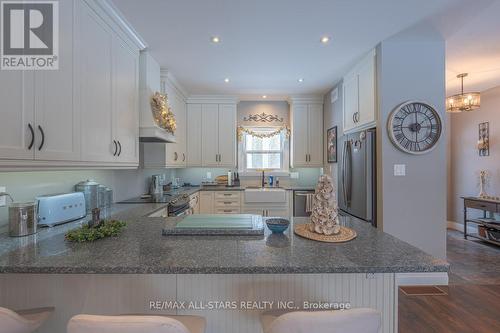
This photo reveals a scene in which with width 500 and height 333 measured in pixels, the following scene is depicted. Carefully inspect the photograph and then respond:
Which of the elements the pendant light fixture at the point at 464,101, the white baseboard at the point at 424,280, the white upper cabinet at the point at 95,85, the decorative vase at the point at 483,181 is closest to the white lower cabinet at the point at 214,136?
the white upper cabinet at the point at 95,85

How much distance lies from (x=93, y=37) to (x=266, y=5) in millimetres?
1283

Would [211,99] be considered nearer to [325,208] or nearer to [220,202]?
[220,202]

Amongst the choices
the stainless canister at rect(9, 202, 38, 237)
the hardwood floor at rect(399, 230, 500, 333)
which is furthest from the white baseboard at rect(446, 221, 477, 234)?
the stainless canister at rect(9, 202, 38, 237)

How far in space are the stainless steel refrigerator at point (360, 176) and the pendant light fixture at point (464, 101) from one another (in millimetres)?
1846

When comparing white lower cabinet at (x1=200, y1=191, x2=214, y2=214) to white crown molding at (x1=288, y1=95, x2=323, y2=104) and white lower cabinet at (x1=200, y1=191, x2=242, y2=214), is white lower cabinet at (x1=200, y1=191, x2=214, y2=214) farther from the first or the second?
white crown molding at (x1=288, y1=95, x2=323, y2=104)

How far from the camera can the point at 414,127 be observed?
2.47 m

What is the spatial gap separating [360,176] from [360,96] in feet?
3.28

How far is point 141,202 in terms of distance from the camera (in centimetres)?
264

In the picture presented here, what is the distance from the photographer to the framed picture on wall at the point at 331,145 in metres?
3.72

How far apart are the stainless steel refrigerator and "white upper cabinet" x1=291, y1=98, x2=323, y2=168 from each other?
4.18 ft

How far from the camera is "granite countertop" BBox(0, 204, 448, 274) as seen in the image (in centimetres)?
97

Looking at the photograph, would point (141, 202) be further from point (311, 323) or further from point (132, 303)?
point (311, 323)

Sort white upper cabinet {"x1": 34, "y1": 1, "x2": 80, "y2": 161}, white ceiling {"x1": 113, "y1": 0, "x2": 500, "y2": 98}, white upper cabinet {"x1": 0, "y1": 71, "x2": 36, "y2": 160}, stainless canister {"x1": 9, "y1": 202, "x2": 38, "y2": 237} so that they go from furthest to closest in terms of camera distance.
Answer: white ceiling {"x1": 113, "y1": 0, "x2": 500, "y2": 98} < stainless canister {"x1": 9, "y1": 202, "x2": 38, "y2": 237} < white upper cabinet {"x1": 34, "y1": 1, "x2": 80, "y2": 161} < white upper cabinet {"x1": 0, "y1": 71, "x2": 36, "y2": 160}

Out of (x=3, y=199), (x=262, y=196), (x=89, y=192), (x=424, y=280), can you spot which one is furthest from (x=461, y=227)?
(x=3, y=199)
